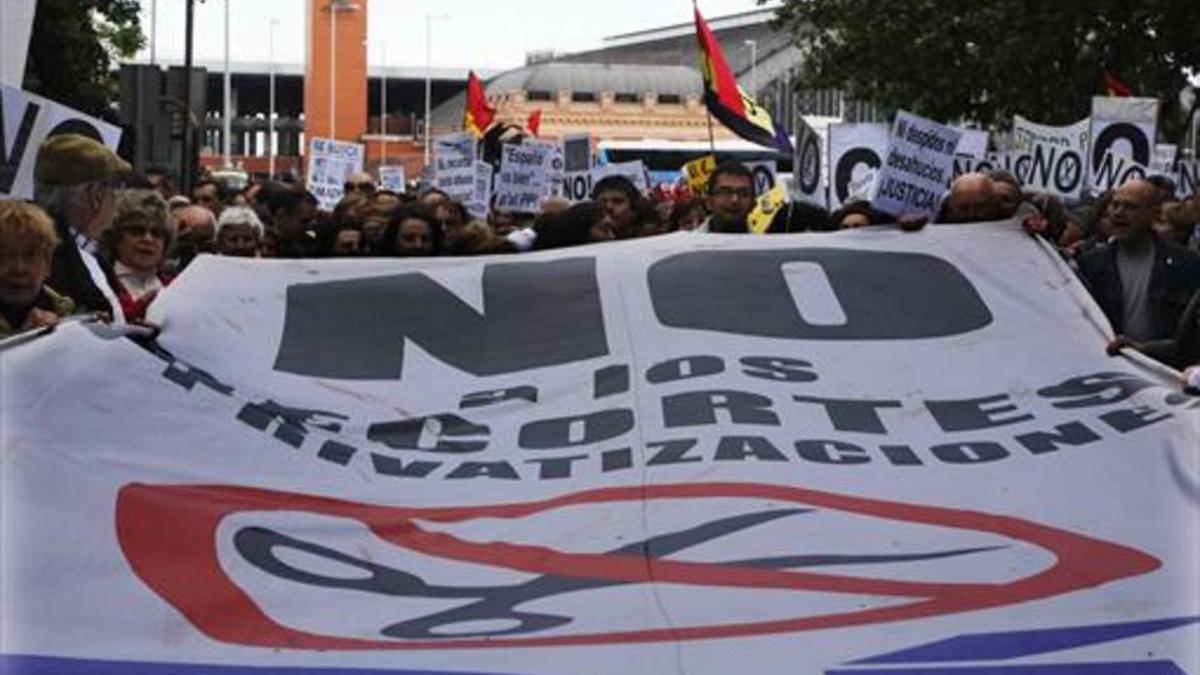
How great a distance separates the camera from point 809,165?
1496cm

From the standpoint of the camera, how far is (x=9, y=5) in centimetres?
818

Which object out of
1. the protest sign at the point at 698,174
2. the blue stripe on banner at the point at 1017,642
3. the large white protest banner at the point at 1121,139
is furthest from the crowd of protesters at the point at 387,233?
the protest sign at the point at 698,174

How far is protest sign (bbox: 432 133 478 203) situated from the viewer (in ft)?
50.8

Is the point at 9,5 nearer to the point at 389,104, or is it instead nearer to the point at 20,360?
the point at 20,360

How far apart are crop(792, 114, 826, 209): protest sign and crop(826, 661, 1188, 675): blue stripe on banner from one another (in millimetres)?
11115

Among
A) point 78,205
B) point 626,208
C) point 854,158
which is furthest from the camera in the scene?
point 854,158

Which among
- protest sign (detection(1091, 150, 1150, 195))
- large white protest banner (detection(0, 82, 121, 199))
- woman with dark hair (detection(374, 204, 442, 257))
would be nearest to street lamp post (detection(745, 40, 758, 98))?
protest sign (detection(1091, 150, 1150, 195))

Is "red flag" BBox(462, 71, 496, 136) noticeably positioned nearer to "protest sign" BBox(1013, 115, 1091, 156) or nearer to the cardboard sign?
the cardboard sign

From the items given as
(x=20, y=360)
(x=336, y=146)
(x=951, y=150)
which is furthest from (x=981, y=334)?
(x=336, y=146)

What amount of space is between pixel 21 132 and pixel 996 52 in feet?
78.9

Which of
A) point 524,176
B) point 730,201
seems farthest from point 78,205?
point 524,176

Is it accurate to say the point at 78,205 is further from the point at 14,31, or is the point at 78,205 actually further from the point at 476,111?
the point at 476,111

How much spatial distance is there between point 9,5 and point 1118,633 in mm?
6193

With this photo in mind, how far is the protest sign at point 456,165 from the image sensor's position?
1547 centimetres
